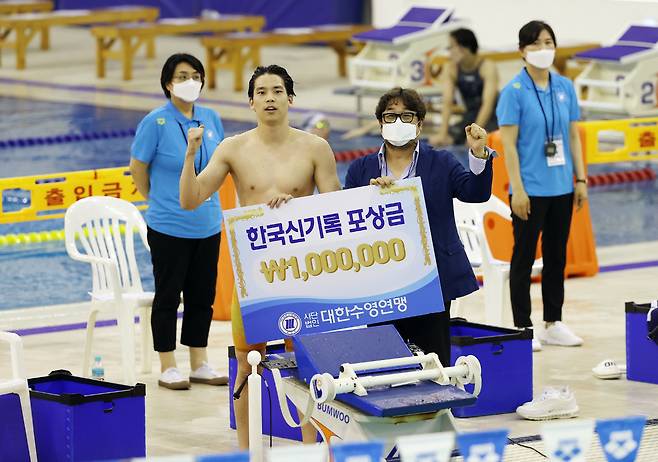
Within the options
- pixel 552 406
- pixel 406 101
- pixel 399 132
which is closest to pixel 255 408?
pixel 399 132

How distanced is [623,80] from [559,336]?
20.4ft

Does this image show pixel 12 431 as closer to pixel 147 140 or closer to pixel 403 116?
pixel 147 140

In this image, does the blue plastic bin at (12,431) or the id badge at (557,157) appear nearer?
the blue plastic bin at (12,431)

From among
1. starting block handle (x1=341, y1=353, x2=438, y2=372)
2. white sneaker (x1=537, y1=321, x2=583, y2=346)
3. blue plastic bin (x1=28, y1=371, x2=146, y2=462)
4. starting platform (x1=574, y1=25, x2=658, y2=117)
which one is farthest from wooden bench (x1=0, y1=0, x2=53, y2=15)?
starting block handle (x1=341, y1=353, x2=438, y2=372)

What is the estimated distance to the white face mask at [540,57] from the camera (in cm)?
739

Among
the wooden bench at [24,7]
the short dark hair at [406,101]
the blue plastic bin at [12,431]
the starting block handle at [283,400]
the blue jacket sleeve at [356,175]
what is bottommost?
the blue plastic bin at [12,431]

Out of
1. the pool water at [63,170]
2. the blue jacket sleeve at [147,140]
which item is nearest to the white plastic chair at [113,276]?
the blue jacket sleeve at [147,140]

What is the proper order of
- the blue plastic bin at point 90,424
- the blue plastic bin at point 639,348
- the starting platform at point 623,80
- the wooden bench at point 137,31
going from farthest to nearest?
the wooden bench at point 137,31 → the starting platform at point 623,80 → the blue plastic bin at point 639,348 → the blue plastic bin at point 90,424

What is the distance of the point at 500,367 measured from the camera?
6613mm

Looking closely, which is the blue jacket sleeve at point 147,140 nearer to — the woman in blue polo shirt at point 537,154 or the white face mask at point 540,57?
the woman in blue polo shirt at point 537,154

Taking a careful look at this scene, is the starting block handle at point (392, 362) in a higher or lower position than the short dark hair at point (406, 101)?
lower

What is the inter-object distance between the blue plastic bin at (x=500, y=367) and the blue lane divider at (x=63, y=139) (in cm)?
869

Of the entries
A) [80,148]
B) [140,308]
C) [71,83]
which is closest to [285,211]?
[140,308]

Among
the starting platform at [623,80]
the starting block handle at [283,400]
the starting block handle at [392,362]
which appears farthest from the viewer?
the starting platform at [623,80]
